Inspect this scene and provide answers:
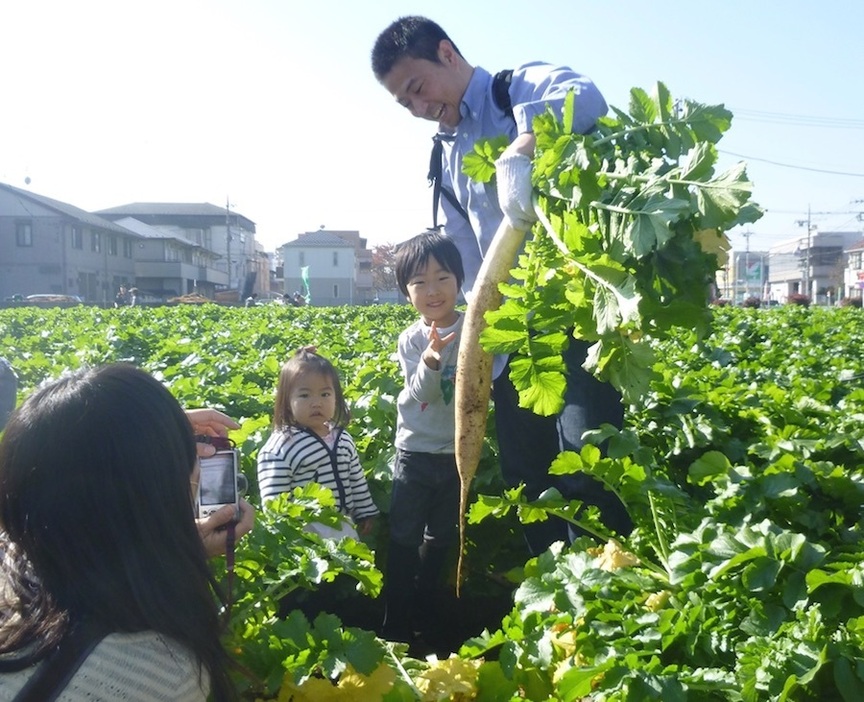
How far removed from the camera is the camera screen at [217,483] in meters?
2.08

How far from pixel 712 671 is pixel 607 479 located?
2.60 feet

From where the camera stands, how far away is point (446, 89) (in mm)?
3336

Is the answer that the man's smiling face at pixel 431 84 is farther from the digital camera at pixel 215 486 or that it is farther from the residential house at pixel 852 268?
the residential house at pixel 852 268

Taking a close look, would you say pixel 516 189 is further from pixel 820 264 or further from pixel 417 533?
pixel 820 264

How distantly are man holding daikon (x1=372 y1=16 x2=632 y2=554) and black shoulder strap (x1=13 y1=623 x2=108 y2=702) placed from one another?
1711 mm

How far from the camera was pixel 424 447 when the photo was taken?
397 centimetres

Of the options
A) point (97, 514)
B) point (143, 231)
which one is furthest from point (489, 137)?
point (143, 231)

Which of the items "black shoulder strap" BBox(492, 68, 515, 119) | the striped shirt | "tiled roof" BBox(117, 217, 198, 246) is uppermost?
"tiled roof" BBox(117, 217, 198, 246)

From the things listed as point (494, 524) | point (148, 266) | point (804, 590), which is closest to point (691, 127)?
point (804, 590)

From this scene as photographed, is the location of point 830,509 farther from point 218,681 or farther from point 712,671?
point 218,681

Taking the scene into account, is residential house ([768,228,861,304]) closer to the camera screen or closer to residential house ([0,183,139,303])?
residential house ([0,183,139,303])

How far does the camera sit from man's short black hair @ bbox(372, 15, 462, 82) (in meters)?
3.28

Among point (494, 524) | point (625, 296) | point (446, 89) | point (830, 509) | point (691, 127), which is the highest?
point (446, 89)

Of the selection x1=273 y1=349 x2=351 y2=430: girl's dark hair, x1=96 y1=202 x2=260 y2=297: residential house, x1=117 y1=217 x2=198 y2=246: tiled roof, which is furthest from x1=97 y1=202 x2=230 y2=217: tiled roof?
x1=273 y1=349 x2=351 y2=430: girl's dark hair
